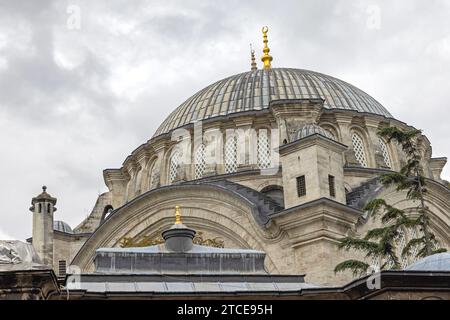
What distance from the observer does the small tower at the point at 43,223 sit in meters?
27.7

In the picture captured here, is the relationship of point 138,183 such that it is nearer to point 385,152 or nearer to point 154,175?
point 154,175

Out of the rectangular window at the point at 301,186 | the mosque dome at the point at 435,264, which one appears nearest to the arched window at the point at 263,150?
the rectangular window at the point at 301,186

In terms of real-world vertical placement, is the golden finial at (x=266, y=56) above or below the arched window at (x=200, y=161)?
above

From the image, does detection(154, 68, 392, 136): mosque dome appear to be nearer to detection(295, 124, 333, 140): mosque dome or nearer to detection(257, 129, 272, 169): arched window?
detection(257, 129, 272, 169): arched window

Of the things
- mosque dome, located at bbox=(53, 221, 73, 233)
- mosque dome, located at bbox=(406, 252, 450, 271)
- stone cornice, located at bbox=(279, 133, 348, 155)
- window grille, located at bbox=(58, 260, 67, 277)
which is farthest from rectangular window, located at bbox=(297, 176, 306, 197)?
mosque dome, located at bbox=(53, 221, 73, 233)

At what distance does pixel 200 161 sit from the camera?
104ft

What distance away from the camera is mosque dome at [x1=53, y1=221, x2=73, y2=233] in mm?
33625

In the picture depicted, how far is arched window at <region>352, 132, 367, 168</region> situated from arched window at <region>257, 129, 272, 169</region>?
10.4 ft

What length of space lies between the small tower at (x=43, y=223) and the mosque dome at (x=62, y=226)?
5178 mm

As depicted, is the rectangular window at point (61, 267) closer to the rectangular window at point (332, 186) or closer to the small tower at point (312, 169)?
the small tower at point (312, 169)

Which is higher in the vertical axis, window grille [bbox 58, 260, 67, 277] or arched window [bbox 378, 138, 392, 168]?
arched window [bbox 378, 138, 392, 168]

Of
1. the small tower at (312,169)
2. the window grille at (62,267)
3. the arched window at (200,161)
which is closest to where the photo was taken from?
the small tower at (312,169)

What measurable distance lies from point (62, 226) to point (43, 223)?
601 cm
